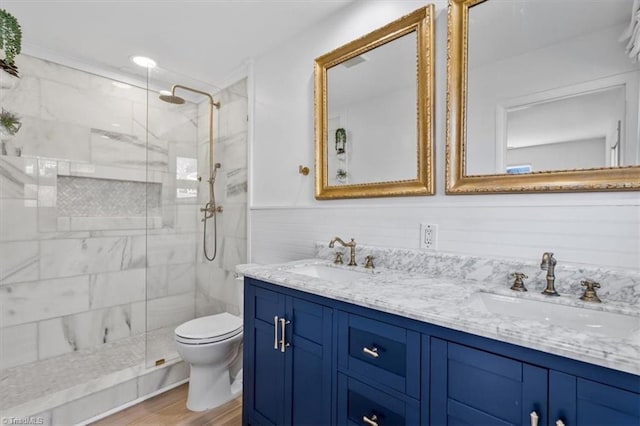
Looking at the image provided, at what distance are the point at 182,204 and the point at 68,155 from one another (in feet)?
2.98

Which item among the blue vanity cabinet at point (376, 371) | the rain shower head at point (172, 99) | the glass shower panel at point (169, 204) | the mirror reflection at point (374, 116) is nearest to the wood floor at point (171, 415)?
the glass shower panel at point (169, 204)

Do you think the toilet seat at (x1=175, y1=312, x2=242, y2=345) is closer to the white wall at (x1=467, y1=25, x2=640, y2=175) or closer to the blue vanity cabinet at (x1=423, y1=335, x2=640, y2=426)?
the blue vanity cabinet at (x1=423, y1=335, x2=640, y2=426)

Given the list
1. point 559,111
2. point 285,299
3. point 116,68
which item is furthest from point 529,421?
point 116,68

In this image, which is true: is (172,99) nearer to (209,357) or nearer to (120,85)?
(120,85)

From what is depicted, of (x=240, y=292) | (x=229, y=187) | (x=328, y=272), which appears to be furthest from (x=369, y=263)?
(x=229, y=187)

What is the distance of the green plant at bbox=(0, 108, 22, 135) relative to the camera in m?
2.21

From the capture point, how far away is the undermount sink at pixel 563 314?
0.94 meters

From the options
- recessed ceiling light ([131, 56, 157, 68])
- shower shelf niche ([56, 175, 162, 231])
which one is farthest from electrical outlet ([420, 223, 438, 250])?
recessed ceiling light ([131, 56, 157, 68])

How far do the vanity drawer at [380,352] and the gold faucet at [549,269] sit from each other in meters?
0.54

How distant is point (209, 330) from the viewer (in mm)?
2023

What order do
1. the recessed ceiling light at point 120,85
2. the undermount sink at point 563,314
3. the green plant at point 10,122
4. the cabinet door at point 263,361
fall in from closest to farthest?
the undermount sink at point 563,314, the cabinet door at point 263,361, the green plant at point 10,122, the recessed ceiling light at point 120,85

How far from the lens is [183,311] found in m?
2.81

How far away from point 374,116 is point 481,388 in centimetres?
133

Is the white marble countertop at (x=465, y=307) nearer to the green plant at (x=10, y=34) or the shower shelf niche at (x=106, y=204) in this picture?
the green plant at (x=10, y=34)
